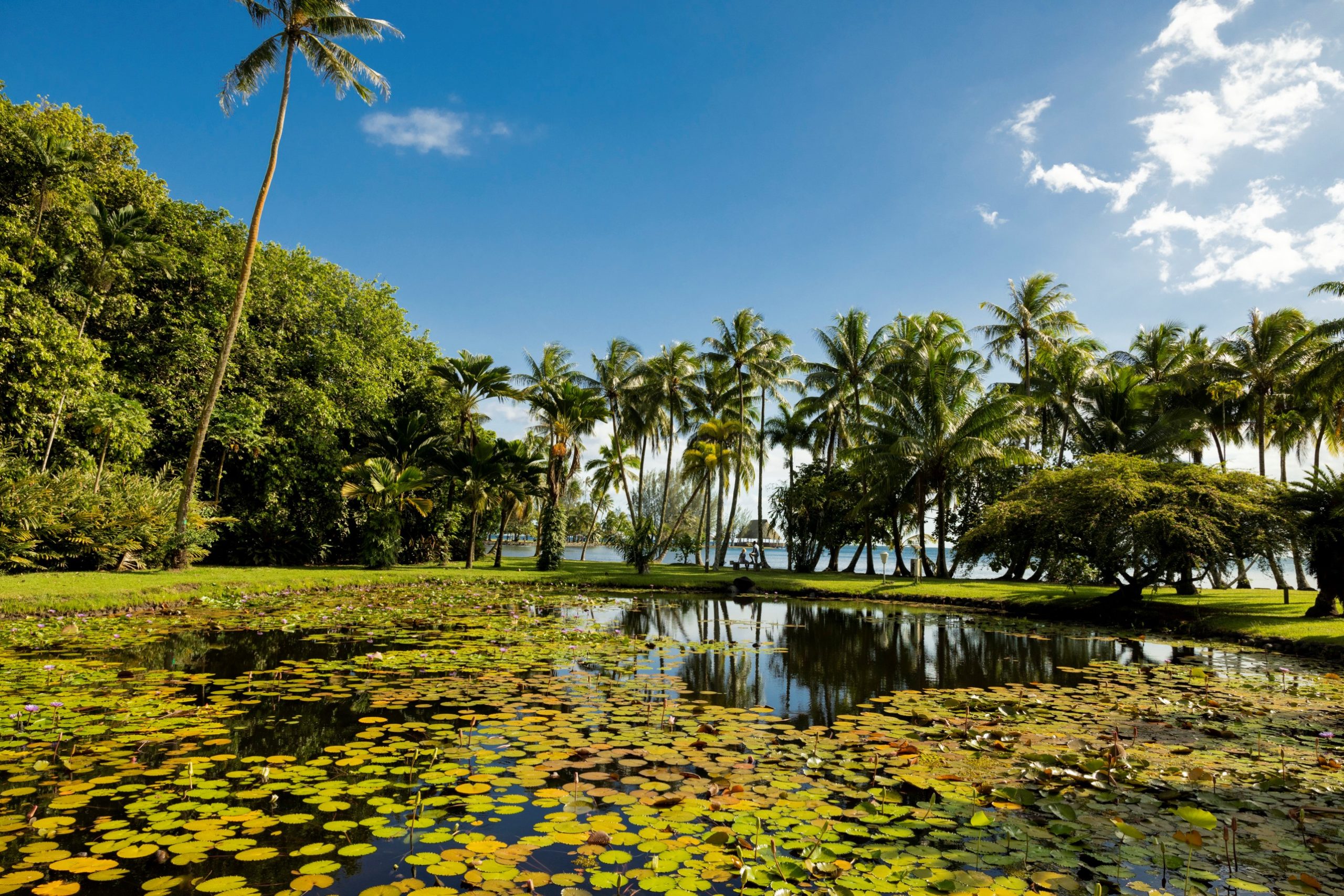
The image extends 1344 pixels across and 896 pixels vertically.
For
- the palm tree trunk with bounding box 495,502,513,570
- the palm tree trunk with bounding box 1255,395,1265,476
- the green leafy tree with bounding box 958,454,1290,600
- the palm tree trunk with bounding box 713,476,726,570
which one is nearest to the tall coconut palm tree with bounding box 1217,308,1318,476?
the palm tree trunk with bounding box 1255,395,1265,476

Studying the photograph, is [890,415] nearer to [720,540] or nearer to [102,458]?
[720,540]

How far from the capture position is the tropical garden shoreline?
11.5m

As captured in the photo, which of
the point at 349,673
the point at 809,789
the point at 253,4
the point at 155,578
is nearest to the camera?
the point at 809,789

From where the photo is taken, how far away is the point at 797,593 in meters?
21.1

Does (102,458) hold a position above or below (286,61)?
below

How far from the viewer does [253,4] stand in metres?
15.3

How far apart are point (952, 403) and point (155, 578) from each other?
87.7 ft

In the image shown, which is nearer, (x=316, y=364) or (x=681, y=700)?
(x=681, y=700)

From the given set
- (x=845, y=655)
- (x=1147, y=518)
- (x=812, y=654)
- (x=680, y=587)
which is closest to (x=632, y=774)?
(x=812, y=654)

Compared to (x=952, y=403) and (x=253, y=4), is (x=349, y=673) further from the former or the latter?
(x=952, y=403)

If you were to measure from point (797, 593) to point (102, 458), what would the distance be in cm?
2085

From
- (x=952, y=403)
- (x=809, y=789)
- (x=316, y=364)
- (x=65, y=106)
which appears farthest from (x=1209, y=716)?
(x=65, y=106)

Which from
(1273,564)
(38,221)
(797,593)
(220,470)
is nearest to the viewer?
(1273,564)

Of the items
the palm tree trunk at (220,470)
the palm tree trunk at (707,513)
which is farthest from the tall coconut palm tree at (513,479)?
the palm tree trunk at (220,470)
